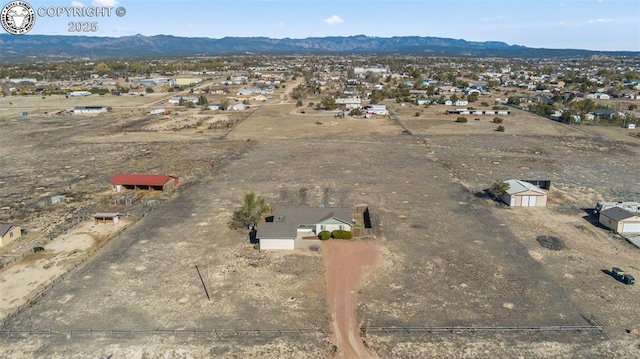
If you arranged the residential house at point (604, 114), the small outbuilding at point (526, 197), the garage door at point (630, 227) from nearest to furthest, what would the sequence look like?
1. the garage door at point (630, 227)
2. the small outbuilding at point (526, 197)
3. the residential house at point (604, 114)

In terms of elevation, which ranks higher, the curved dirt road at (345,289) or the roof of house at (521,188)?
the roof of house at (521,188)

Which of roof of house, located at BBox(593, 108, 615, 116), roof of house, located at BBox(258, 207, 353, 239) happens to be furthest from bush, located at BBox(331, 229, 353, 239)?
roof of house, located at BBox(593, 108, 615, 116)

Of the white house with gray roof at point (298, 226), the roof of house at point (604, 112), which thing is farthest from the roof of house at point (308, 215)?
the roof of house at point (604, 112)

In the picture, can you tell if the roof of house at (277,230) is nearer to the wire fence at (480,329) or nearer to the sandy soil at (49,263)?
the wire fence at (480,329)

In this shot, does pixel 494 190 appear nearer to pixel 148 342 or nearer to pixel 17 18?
pixel 148 342

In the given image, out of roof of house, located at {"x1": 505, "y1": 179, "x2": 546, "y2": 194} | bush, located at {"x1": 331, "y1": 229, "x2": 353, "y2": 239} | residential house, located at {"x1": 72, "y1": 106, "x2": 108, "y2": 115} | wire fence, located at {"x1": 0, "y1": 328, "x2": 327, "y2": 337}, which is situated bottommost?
wire fence, located at {"x1": 0, "y1": 328, "x2": 327, "y2": 337}

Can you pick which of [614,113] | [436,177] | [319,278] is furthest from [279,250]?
[614,113]

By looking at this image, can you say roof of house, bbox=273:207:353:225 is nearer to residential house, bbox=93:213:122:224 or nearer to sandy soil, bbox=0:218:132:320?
sandy soil, bbox=0:218:132:320
